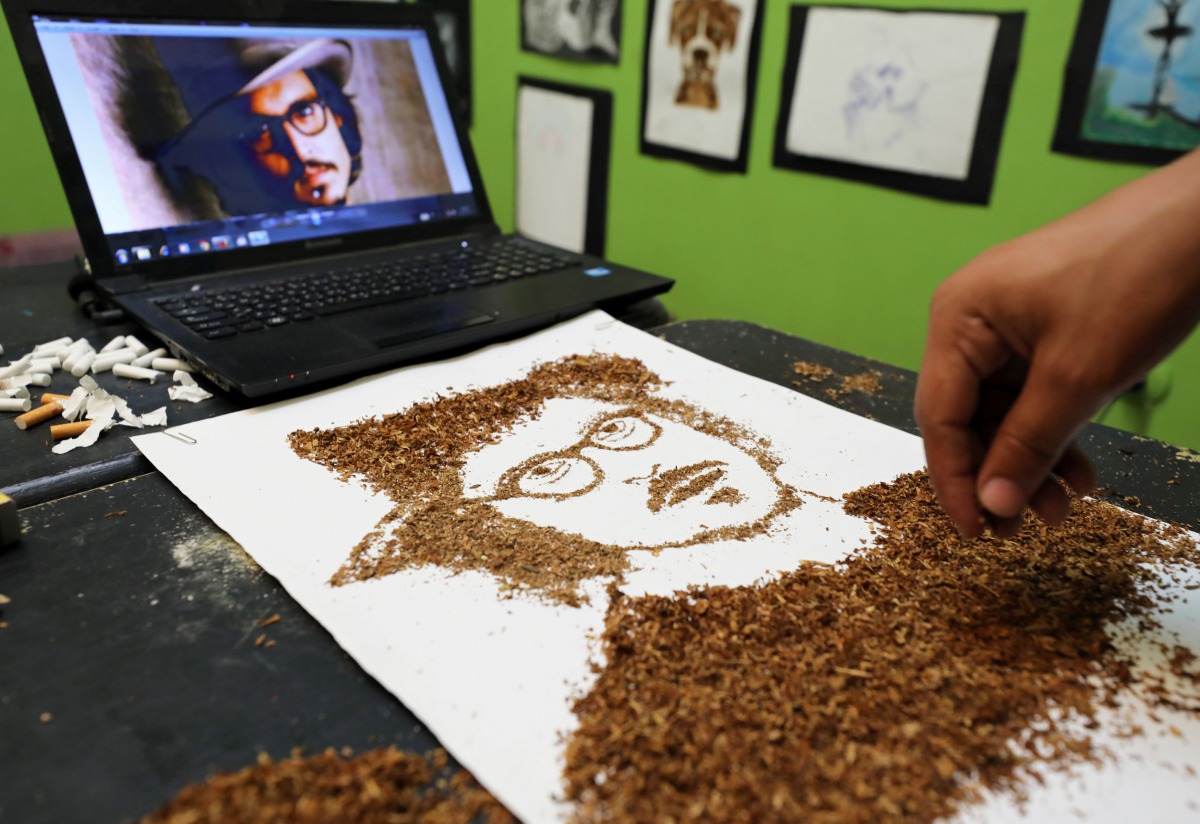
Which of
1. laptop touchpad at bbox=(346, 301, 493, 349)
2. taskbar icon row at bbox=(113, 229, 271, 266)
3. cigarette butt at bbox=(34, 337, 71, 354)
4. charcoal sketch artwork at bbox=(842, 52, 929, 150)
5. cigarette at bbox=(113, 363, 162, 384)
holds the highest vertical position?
charcoal sketch artwork at bbox=(842, 52, 929, 150)

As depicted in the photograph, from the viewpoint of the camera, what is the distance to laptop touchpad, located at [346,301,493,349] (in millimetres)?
967

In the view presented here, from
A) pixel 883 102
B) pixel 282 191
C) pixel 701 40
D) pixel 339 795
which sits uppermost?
pixel 701 40

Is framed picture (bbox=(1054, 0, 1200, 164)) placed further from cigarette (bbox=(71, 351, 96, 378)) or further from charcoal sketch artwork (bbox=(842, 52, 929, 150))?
cigarette (bbox=(71, 351, 96, 378))

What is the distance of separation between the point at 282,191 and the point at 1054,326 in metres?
1.00

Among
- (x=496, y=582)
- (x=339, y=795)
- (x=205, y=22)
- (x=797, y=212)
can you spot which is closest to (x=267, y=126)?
(x=205, y=22)

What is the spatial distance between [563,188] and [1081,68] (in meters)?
1.25

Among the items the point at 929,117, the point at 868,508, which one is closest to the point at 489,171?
the point at 929,117

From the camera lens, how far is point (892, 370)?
3.55 feet

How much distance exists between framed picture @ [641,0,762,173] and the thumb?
1.39 m

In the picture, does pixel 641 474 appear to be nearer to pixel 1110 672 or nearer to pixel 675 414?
pixel 675 414

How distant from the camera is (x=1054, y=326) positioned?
0.51m

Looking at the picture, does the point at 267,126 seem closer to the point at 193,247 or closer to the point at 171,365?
the point at 193,247

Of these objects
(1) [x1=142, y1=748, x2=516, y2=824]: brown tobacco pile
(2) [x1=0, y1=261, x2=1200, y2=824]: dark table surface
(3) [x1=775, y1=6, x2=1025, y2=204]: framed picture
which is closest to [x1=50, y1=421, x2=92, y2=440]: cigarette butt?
(2) [x1=0, y1=261, x2=1200, y2=824]: dark table surface

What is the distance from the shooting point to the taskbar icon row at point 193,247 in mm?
1024
